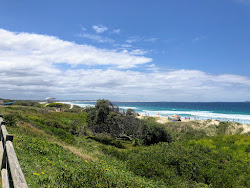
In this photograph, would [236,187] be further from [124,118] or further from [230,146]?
[124,118]

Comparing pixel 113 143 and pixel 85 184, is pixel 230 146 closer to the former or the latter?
pixel 113 143

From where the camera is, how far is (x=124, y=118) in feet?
92.4

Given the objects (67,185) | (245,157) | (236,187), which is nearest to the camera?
(67,185)

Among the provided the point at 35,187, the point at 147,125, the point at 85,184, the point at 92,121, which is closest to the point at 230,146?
the point at 147,125

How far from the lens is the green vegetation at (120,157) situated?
7.41m

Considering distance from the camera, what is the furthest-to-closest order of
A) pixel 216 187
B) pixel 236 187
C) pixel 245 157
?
pixel 245 157 → pixel 216 187 → pixel 236 187

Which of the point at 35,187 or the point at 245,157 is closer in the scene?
the point at 35,187

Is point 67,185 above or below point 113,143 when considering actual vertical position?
above

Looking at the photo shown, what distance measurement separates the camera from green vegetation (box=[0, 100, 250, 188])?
741 centimetres

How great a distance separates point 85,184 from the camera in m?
6.54

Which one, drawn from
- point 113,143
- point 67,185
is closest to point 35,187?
point 67,185

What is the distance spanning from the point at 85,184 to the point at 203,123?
124 feet

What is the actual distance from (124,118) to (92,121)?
483 centimetres

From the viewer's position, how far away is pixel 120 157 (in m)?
16.9
